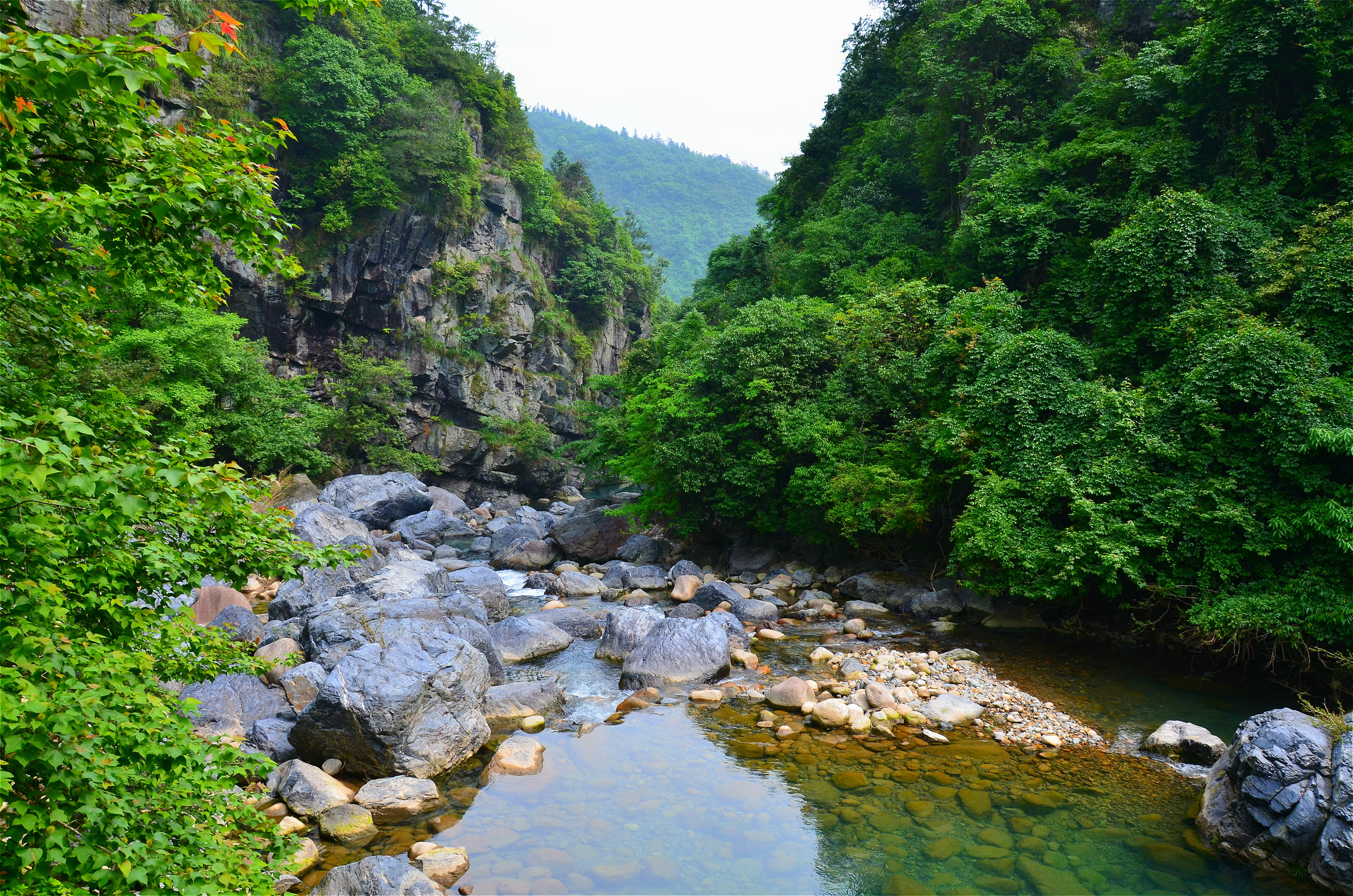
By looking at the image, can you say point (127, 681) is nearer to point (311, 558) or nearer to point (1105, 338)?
point (311, 558)

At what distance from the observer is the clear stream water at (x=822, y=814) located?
7.23 meters

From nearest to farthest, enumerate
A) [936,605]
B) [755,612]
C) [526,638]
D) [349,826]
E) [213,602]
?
[349,826]
[213,602]
[526,638]
[755,612]
[936,605]

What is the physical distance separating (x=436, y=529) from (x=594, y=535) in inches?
319

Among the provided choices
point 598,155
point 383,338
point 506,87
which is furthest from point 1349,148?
point 598,155

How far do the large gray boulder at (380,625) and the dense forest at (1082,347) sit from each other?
933cm

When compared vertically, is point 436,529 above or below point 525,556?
below

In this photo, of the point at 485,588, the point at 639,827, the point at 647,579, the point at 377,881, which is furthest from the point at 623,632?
the point at 377,881

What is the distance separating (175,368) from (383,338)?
1368 cm

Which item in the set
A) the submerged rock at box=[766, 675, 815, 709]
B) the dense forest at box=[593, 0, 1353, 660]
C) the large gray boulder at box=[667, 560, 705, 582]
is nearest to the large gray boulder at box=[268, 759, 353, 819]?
the submerged rock at box=[766, 675, 815, 709]

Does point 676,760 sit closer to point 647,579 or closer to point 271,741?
point 271,741

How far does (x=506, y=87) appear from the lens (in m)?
47.7

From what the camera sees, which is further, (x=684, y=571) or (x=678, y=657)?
(x=684, y=571)

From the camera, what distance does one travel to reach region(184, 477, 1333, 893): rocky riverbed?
7340mm

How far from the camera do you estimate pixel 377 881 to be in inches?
249
